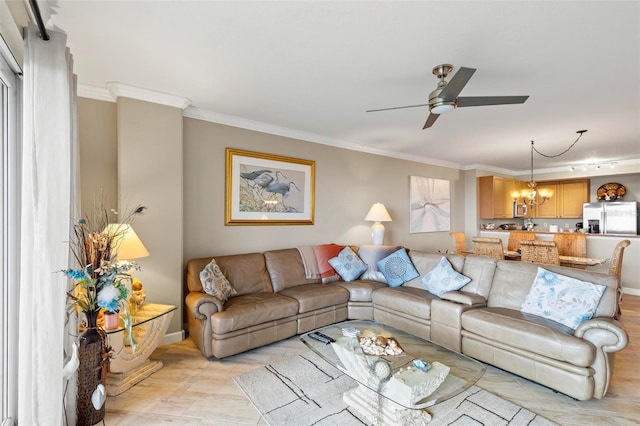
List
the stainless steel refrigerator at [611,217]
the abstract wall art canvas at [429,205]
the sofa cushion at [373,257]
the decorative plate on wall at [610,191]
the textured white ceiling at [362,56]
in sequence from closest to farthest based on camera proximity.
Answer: the textured white ceiling at [362,56] → the sofa cushion at [373,257] → the stainless steel refrigerator at [611,217] → the abstract wall art canvas at [429,205] → the decorative plate on wall at [610,191]

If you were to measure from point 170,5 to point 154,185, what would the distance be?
1800 mm

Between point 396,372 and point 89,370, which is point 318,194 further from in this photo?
point 89,370

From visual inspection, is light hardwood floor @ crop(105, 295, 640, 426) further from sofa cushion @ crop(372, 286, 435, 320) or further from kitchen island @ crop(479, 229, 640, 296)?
kitchen island @ crop(479, 229, 640, 296)

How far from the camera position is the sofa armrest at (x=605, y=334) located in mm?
2113

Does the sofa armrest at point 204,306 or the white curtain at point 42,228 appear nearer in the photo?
the white curtain at point 42,228

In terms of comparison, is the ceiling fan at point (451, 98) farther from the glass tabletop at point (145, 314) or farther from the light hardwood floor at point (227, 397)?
the glass tabletop at point (145, 314)

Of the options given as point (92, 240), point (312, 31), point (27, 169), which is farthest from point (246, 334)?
point (312, 31)

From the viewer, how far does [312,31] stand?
199 centimetres

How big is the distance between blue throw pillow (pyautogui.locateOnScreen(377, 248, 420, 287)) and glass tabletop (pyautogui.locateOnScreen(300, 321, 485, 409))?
1420 mm

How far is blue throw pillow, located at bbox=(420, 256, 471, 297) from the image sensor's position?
3.33 metres

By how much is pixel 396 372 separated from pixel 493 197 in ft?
19.3

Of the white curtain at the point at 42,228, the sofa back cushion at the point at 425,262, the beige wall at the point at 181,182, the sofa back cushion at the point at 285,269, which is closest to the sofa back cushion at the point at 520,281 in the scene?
the sofa back cushion at the point at 425,262

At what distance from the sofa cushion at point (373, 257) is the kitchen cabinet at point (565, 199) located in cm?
Answer: 541

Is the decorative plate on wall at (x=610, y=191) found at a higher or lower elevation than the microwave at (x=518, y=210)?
higher
